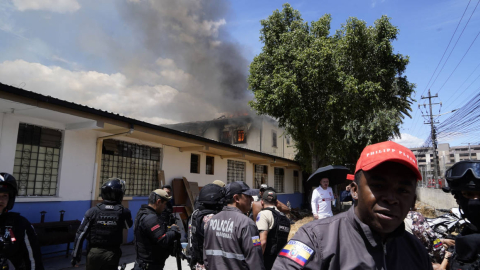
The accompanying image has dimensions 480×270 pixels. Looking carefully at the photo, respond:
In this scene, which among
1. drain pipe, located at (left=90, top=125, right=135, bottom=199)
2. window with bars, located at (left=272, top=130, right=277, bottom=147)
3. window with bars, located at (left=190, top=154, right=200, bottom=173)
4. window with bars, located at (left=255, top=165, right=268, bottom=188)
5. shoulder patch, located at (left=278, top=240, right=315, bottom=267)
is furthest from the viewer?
window with bars, located at (left=272, top=130, right=277, bottom=147)

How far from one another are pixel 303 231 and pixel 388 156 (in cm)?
48

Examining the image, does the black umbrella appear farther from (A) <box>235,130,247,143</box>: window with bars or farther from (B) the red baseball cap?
(A) <box>235,130,247,143</box>: window with bars

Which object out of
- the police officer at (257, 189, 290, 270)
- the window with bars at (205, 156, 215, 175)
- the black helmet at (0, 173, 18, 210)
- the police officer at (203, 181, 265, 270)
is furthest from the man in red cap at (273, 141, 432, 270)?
the window with bars at (205, 156, 215, 175)

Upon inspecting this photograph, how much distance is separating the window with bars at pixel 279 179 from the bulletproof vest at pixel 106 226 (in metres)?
16.0

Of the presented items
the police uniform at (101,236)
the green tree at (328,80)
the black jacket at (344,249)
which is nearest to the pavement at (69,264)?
the police uniform at (101,236)

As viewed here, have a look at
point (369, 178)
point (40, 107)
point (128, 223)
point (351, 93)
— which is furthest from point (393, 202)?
point (351, 93)

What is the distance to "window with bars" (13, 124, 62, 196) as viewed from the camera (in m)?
6.62

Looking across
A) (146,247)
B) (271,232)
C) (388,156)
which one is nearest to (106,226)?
(146,247)

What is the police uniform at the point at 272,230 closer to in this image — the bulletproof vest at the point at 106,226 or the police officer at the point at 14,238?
the bulletproof vest at the point at 106,226

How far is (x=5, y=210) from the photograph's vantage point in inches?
104

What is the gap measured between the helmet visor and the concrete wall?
462 inches

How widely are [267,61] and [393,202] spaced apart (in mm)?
14625

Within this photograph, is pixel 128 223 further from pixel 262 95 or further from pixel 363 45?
pixel 363 45

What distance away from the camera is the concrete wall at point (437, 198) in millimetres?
13605
